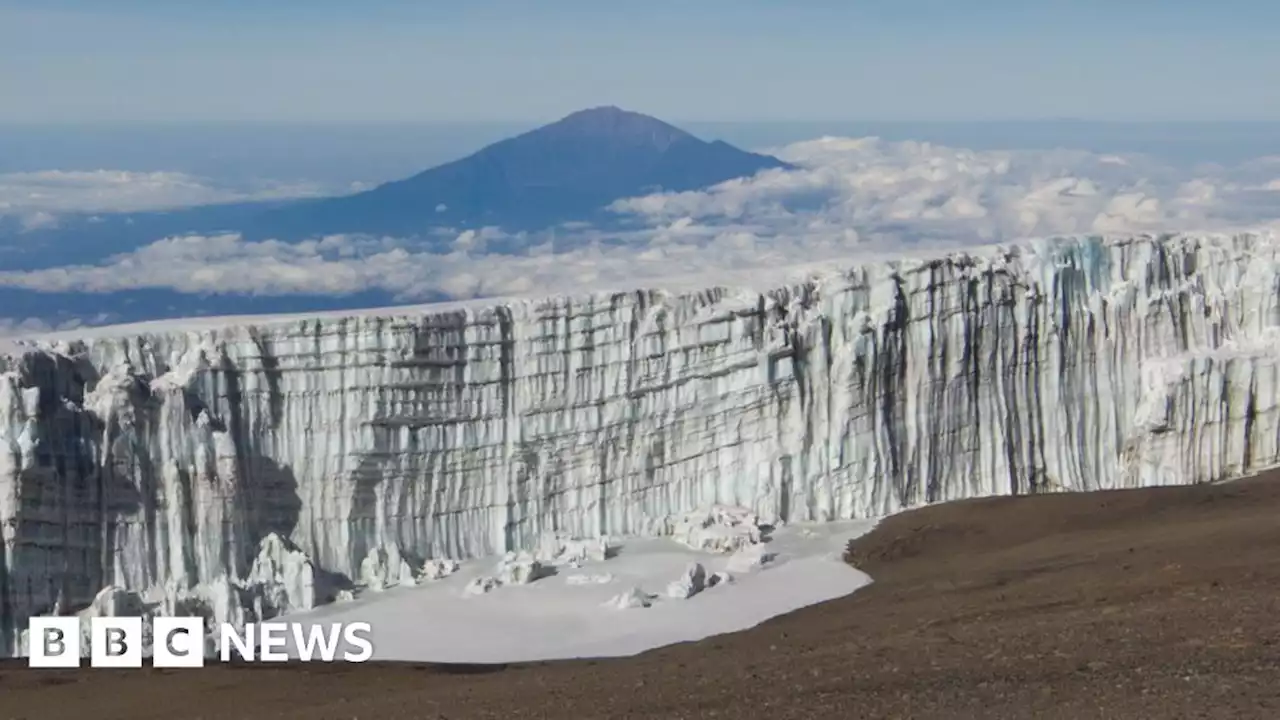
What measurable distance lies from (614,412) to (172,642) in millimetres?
11532

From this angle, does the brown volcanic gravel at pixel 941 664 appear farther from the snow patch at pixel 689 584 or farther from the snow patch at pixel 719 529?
the snow patch at pixel 719 529

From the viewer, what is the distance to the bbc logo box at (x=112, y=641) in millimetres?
28828

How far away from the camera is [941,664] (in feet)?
71.5

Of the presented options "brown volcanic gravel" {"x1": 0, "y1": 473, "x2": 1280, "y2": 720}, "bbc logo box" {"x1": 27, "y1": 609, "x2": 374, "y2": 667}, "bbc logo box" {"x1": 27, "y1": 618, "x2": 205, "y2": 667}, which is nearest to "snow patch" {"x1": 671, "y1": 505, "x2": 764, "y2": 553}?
"brown volcanic gravel" {"x1": 0, "y1": 473, "x2": 1280, "y2": 720}

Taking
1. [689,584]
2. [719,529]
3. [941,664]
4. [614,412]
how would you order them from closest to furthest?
[941,664]
[689,584]
[719,529]
[614,412]

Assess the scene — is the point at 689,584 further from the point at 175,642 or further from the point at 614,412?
the point at 175,642

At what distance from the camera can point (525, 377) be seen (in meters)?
36.1

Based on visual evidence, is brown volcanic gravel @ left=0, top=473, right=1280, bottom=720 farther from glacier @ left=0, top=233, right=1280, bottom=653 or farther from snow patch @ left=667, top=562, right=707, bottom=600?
glacier @ left=0, top=233, right=1280, bottom=653

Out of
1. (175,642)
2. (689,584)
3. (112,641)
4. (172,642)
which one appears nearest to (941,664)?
(689,584)

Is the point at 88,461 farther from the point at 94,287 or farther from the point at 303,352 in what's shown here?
the point at 94,287

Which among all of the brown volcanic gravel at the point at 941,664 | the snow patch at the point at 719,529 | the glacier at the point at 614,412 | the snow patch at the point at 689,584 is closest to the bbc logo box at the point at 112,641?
the brown volcanic gravel at the point at 941,664

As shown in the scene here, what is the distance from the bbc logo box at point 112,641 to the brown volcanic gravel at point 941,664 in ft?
2.74

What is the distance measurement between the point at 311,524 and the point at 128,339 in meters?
5.34

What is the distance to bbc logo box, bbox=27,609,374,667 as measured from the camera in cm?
2900
